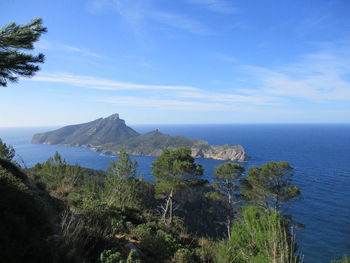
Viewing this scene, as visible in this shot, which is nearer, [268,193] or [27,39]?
[27,39]

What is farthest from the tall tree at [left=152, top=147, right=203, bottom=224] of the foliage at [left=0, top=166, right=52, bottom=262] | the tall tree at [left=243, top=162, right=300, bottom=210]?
the foliage at [left=0, top=166, right=52, bottom=262]

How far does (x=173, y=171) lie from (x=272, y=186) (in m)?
7.36

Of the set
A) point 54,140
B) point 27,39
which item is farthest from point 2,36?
point 54,140

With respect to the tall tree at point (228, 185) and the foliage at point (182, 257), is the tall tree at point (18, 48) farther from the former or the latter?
the tall tree at point (228, 185)

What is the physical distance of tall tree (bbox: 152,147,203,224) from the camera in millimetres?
15852

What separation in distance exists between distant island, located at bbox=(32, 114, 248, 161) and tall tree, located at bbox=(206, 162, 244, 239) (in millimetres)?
65550

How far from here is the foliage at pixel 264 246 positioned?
2933 mm

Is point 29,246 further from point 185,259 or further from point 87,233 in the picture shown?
point 185,259

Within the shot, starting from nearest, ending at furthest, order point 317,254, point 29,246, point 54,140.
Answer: point 29,246 → point 317,254 → point 54,140

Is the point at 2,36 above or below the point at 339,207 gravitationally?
above

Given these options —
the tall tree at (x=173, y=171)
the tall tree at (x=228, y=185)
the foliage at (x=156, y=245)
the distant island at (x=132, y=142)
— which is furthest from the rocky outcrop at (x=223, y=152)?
the foliage at (x=156, y=245)

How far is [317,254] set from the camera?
85.0ft

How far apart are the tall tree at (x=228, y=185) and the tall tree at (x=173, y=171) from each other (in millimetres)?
2207

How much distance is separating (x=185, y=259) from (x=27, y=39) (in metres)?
5.51
